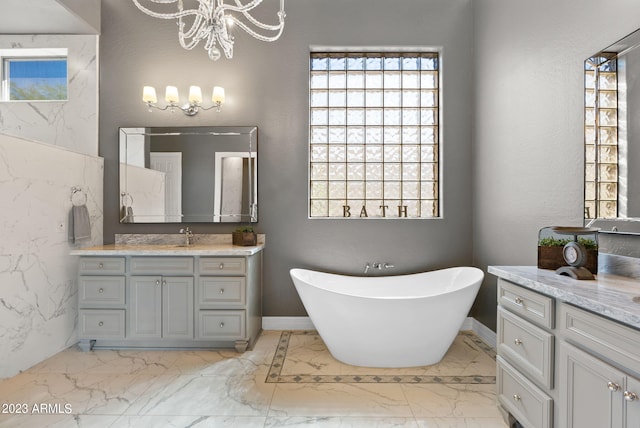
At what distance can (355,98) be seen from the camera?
3.53 m

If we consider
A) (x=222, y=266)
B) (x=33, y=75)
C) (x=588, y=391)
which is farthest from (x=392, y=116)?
(x=33, y=75)

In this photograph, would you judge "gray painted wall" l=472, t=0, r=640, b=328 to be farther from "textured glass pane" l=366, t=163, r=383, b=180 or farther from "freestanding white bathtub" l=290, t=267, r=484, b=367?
"textured glass pane" l=366, t=163, r=383, b=180

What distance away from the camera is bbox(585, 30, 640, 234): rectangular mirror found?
1.59 meters

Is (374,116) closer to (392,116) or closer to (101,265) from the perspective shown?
(392,116)

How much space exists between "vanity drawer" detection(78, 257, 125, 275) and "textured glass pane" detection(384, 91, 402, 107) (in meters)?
2.84

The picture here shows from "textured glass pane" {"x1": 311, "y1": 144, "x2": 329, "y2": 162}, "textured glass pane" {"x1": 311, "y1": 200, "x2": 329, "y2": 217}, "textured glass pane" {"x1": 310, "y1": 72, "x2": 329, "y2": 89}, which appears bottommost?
"textured glass pane" {"x1": 311, "y1": 200, "x2": 329, "y2": 217}

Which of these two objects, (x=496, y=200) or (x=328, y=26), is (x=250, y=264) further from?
(x=328, y=26)

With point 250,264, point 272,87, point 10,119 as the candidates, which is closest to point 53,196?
point 10,119

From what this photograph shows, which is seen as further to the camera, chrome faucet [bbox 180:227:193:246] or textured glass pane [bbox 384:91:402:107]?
textured glass pane [bbox 384:91:402:107]

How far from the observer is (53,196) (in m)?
2.70

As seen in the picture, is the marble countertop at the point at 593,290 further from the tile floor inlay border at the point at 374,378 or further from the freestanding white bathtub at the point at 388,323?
the tile floor inlay border at the point at 374,378

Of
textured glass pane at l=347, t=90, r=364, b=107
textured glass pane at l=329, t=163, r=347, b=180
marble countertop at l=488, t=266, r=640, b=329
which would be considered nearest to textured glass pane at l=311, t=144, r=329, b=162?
textured glass pane at l=329, t=163, r=347, b=180

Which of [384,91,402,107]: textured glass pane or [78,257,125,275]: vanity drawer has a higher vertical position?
[384,91,402,107]: textured glass pane

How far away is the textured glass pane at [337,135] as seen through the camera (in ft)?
11.5
